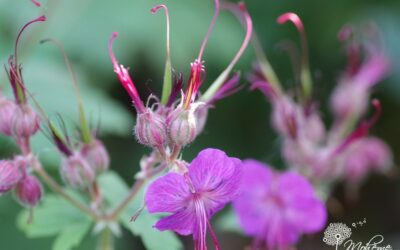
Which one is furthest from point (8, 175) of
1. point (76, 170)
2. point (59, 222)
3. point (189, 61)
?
point (189, 61)

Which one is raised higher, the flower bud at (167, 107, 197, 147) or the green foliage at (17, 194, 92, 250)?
the flower bud at (167, 107, 197, 147)

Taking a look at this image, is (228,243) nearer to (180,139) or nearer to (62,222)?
(62,222)

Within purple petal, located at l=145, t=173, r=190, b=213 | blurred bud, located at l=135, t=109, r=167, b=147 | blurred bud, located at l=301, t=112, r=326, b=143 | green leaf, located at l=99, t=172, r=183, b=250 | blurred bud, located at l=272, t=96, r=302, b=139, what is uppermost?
blurred bud, located at l=135, t=109, r=167, b=147

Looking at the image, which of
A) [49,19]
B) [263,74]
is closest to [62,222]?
[263,74]

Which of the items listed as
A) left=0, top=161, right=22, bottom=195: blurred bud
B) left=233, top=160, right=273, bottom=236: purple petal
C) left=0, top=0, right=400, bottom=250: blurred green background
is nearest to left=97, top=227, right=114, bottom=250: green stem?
left=0, top=161, right=22, bottom=195: blurred bud

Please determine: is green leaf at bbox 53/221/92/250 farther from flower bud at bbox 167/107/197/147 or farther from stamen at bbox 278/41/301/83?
stamen at bbox 278/41/301/83
